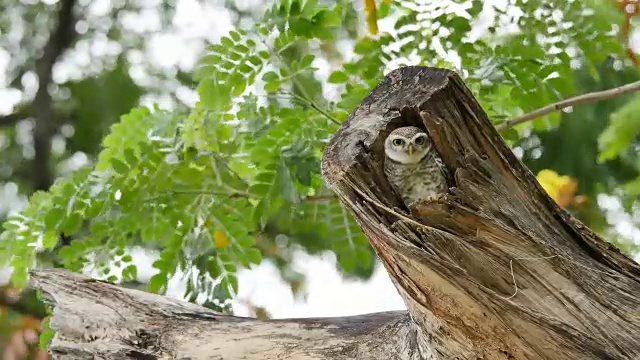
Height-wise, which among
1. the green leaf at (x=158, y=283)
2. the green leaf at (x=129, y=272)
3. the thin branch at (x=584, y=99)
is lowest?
the green leaf at (x=158, y=283)

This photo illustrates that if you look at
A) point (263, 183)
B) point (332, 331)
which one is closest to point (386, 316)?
point (332, 331)

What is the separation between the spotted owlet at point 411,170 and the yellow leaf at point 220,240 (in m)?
0.61

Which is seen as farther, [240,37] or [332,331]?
[240,37]

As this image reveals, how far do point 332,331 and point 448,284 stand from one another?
259 millimetres

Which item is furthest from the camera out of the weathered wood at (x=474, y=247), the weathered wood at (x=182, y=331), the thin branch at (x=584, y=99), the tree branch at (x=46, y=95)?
the tree branch at (x=46, y=95)

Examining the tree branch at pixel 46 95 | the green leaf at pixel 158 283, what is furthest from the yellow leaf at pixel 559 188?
the tree branch at pixel 46 95

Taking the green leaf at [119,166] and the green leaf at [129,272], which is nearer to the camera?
the green leaf at [119,166]

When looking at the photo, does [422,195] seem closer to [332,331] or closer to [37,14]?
[332,331]

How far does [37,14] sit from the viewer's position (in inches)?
86.7

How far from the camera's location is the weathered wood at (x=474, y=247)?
684 mm

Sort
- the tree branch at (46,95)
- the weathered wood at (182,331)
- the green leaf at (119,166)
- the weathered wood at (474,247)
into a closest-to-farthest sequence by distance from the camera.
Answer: the weathered wood at (474,247)
the weathered wood at (182,331)
the green leaf at (119,166)
the tree branch at (46,95)

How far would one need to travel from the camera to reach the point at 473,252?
0.70 m

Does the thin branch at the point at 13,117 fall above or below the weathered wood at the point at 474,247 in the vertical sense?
above

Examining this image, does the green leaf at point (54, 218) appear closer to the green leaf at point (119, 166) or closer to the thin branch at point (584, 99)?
the green leaf at point (119, 166)
